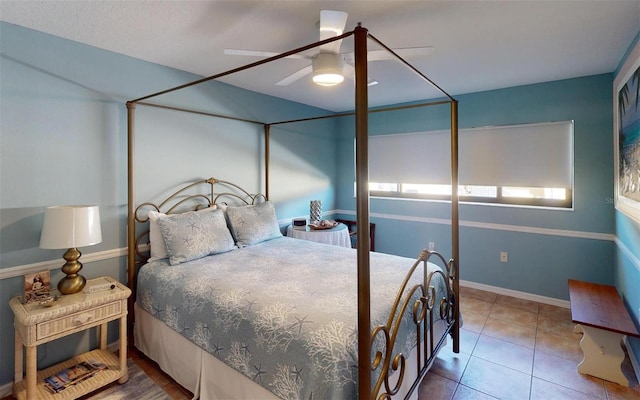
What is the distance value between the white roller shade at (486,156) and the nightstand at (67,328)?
138 inches

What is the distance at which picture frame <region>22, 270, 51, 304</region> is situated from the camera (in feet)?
6.48

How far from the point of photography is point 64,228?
6.37ft

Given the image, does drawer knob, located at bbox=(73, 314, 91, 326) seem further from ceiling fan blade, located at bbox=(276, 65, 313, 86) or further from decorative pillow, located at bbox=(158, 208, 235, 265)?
ceiling fan blade, located at bbox=(276, 65, 313, 86)

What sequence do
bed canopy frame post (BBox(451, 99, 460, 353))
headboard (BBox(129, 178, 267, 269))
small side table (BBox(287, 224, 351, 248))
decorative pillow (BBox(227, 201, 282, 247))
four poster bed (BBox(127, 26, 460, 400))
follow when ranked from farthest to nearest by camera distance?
1. small side table (BBox(287, 224, 351, 248))
2. decorative pillow (BBox(227, 201, 282, 247))
3. headboard (BBox(129, 178, 267, 269))
4. bed canopy frame post (BBox(451, 99, 460, 353))
5. four poster bed (BBox(127, 26, 460, 400))

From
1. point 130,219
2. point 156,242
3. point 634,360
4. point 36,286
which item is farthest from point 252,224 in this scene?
point 634,360

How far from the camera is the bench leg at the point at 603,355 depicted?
211 centimetres

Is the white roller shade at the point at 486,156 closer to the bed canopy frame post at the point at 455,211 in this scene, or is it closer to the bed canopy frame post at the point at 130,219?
the bed canopy frame post at the point at 455,211

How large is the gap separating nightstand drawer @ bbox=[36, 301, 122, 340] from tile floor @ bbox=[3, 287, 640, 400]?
0.56 meters

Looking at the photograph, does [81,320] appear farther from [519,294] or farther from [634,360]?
[519,294]

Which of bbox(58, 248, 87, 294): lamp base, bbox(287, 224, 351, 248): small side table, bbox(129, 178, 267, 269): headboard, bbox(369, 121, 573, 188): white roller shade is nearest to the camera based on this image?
bbox(58, 248, 87, 294): lamp base

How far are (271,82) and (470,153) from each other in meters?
2.52

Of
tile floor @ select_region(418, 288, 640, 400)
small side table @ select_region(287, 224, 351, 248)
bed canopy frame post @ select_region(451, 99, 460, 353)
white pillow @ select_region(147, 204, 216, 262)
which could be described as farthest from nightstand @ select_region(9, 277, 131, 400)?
bed canopy frame post @ select_region(451, 99, 460, 353)

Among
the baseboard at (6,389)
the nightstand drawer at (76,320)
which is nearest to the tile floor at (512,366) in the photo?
the nightstand drawer at (76,320)

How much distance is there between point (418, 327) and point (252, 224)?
71.2 inches
